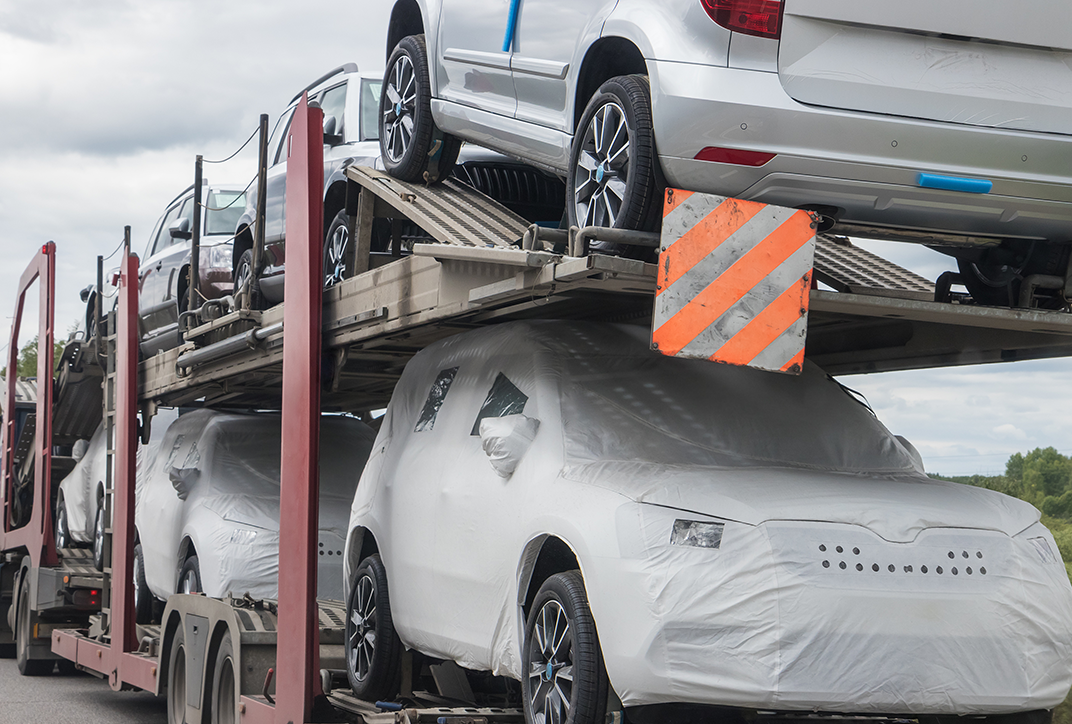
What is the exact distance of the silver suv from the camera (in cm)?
444

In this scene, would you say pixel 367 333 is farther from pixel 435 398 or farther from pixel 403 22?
pixel 403 22

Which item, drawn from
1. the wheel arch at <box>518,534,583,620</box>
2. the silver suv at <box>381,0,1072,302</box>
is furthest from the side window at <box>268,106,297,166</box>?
the wheel arch at <box>518,534,583,620</box>

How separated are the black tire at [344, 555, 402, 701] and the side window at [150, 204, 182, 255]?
737cm

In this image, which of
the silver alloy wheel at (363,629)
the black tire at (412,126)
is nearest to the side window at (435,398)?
the silver alloy wheel at (363,629)

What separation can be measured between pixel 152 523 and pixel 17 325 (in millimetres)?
3927

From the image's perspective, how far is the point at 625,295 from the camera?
16.5 ft

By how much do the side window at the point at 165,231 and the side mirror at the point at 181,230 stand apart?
0.69 ft

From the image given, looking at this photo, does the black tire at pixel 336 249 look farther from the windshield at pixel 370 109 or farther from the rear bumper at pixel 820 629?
the rear bumper at pixel 820 629

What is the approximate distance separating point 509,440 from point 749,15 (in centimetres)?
181

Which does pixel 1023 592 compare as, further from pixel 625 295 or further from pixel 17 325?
pixel 17 325

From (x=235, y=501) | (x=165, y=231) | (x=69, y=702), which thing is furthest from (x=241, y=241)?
(x=69, y=702)

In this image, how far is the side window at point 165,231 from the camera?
12.9 m

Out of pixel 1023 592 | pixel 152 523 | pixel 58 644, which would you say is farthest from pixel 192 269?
pixel 1023 592

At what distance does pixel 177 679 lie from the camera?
7.87m
